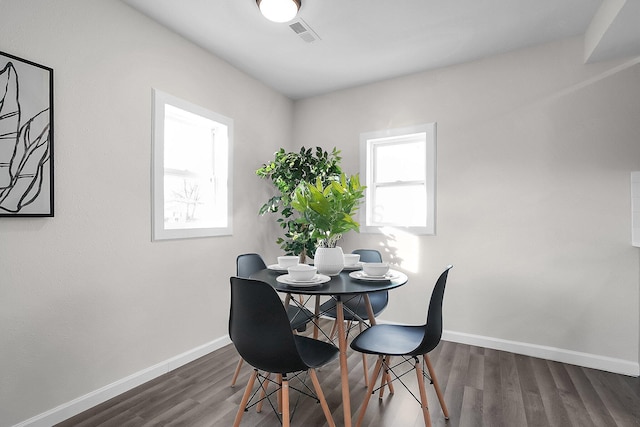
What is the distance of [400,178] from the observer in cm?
364

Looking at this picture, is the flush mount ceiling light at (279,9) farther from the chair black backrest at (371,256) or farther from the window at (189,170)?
the chair black backrest at (371,256)

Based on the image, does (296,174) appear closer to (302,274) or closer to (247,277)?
(247,277)

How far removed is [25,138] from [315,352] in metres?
1.97

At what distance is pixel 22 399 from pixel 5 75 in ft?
5.78

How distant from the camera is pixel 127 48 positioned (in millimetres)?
2330

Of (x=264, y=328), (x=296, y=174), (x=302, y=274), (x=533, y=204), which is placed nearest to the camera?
(x=264, y=328)

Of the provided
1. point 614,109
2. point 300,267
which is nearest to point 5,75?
point 300,267

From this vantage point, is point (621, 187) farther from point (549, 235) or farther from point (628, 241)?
point (549, 235)

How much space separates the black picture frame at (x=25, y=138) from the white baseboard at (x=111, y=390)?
1157 mm

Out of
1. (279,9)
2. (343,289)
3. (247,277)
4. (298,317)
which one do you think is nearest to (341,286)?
(343,289)

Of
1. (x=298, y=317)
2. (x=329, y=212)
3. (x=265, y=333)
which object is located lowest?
(x=298, y=317)

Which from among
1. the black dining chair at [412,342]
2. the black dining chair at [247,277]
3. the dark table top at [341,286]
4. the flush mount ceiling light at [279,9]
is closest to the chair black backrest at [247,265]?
the black dining chair at [247,277]

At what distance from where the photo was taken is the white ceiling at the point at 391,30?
7.64 ft

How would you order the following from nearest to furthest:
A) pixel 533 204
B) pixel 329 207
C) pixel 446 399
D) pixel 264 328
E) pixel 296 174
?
pixel 264 328, pixel 329 207, pixel 446 399, pixel 533 204, pixel 296 174
